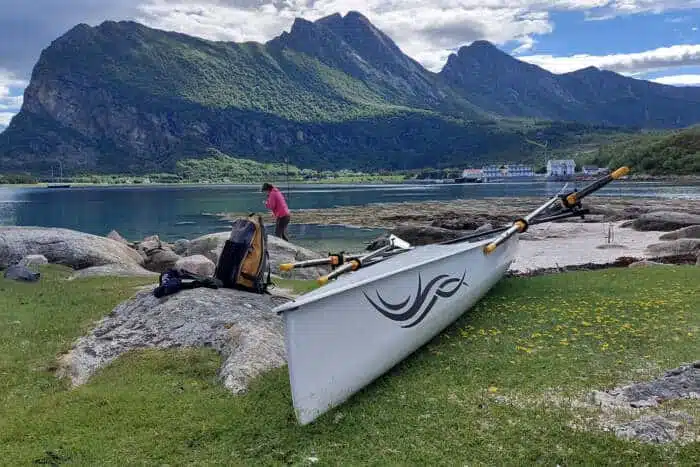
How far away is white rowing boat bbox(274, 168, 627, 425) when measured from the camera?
6527 millimetres

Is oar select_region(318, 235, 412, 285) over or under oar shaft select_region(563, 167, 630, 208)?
under

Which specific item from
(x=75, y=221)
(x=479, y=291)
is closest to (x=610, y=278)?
(x=479, y=291)

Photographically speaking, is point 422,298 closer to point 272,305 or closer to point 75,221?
point 272,305

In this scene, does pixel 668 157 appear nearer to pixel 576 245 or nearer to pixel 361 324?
pixel 576 245

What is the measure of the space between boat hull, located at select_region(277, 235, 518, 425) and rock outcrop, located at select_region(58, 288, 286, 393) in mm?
1449

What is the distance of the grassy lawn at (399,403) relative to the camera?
5.91 meters

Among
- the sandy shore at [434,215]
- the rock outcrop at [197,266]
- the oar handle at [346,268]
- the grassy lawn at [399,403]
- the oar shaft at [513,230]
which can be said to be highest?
the oar shaft at [513,230]

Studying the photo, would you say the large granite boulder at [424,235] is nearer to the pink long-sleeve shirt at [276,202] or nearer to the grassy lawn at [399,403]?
the pink long-sleeve shirt at [276,202]

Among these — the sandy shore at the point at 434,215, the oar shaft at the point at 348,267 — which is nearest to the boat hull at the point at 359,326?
the oar shaft at the point at 348,267

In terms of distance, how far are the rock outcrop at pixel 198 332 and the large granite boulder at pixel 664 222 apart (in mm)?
35484

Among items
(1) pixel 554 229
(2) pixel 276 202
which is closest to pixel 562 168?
(1) pixel 554 229

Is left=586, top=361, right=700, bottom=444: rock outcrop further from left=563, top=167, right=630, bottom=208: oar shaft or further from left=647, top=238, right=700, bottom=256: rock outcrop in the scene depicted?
left=647, top=238, right=700, bottom=256: rock outcrop

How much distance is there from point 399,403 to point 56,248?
58.8ft

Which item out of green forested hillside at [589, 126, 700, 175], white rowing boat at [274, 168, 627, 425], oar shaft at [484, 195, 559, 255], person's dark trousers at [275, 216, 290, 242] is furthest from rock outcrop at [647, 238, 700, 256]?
green forested hillside at [589, 126, 700, 175]
